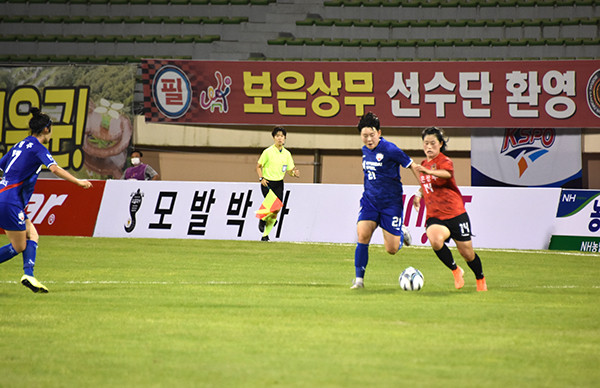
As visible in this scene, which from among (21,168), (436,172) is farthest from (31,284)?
(436,172)

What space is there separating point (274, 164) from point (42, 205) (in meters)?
6.24

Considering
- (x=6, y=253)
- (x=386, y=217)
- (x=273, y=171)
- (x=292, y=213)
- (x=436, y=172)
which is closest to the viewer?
(x=436, y=172)

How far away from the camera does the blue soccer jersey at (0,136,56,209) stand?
34.7ft

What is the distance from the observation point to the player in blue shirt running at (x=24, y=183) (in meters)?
10.5

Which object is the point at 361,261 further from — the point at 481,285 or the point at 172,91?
the point at 172,91

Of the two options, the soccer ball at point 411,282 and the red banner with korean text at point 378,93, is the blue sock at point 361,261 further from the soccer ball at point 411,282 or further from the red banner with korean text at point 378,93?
the red banner with korean text at point 378,93

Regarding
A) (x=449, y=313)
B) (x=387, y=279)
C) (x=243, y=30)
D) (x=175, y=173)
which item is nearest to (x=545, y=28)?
(x=243, y=30)

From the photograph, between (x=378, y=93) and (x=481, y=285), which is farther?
(x=378, y=93)

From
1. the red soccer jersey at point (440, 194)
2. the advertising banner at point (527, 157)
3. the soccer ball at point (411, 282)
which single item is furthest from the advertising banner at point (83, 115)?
the soccer ball at point (411, 282)

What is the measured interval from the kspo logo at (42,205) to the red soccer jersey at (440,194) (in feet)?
44.1

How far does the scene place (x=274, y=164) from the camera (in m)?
21.3

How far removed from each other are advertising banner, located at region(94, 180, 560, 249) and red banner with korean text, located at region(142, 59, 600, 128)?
6.50 metres

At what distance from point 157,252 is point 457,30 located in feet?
52.2

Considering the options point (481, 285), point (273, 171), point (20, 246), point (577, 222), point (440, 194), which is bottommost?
point (481, 285)
